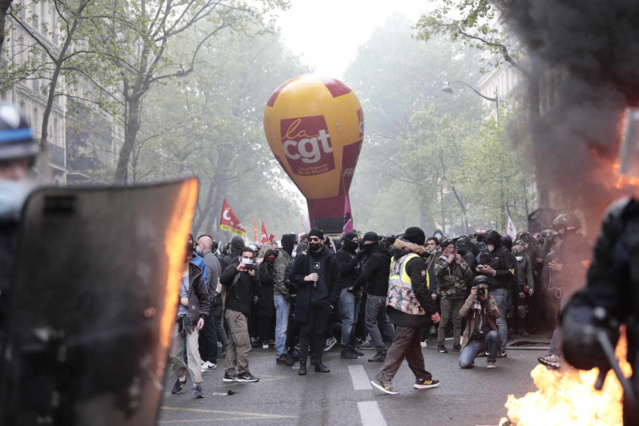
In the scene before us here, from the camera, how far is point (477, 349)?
10.6 meters

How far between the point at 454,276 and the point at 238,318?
13.6 feet

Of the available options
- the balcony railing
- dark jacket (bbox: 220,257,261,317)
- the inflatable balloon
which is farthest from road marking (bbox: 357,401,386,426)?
the balcony railing

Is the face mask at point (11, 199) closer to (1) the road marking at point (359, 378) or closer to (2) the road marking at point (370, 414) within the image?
(2) the road marking at point (370, 414)

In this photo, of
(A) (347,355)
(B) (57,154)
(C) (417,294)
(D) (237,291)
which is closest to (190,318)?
(D) (237,291)

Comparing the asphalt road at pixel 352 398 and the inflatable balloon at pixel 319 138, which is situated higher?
the inflatable balloon at pixel 319 138

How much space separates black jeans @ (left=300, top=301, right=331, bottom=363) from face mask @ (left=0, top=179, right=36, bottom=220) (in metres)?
8.62

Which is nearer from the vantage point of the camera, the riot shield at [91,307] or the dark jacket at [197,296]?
the riot shield at [91,307]

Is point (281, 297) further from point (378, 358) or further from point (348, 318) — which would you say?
point (378, 358)

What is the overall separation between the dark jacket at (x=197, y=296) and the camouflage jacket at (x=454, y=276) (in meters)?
4.77

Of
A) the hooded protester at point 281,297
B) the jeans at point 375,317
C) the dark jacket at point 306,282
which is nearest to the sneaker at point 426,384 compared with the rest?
the dark jacket at point 306,282

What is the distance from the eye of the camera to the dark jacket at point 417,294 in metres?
8.82

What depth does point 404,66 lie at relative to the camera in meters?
64.9

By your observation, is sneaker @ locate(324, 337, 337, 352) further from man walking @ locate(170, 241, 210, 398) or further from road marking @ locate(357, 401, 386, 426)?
road marking @ locate(357, 401, 386, 426)

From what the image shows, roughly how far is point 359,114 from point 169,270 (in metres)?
18.2
